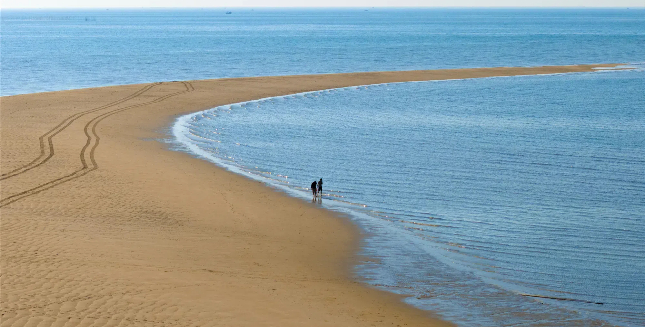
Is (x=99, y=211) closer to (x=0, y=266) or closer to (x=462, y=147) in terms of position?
(x=0, y=266)

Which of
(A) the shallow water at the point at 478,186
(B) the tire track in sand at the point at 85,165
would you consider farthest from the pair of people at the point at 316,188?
(B) the tire track in sand at the point at 85,165

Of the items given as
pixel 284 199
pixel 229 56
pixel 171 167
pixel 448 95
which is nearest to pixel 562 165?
pixel 284 199

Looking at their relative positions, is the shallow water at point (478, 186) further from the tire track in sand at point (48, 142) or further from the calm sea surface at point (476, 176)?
the tire track in sand at point (48, 142)

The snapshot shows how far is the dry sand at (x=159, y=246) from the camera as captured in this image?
13.4 m

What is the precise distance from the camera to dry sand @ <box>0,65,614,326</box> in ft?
44.1

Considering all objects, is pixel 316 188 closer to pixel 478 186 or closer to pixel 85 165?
pixel 478 186

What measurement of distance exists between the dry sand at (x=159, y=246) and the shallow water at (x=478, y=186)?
4.11ft

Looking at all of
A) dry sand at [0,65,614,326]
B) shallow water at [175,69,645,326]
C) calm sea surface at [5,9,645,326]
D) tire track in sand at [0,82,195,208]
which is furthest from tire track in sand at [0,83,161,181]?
shallow water at [175,69,645,326]

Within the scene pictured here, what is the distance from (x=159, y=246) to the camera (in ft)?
57.0

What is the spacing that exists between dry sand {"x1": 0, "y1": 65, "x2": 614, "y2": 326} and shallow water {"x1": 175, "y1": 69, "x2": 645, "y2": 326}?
1253 mm

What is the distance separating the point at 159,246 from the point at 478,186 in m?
12.1

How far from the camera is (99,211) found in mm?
20328

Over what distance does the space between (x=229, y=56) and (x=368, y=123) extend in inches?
2365

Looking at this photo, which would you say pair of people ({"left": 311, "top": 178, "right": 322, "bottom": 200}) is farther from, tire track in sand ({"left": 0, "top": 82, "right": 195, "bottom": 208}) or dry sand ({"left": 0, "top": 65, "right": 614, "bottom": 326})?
tire track in sand ({"left": 0, "top": 82, "right": 195, "bottom": 208})
